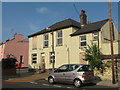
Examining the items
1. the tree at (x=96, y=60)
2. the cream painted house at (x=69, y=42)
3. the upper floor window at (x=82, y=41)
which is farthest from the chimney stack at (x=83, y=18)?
the tree at (x=96, y=60)

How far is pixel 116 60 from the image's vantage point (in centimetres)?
1485

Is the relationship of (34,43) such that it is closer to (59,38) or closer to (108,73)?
(59,38)

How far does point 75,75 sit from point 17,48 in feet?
99.0

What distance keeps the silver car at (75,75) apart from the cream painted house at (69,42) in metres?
7.21

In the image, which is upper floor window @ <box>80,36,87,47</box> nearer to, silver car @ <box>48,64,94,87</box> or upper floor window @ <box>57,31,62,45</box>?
upper floor window @ <box>57,31,62,45</box>

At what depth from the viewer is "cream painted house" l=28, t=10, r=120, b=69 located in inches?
822

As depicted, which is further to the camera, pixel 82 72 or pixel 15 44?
pixel 15 44

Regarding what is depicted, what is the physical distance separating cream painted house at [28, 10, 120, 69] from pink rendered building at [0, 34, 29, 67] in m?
12.4

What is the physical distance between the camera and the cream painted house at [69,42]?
2087 cm

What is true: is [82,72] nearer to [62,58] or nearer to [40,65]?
[62,58]

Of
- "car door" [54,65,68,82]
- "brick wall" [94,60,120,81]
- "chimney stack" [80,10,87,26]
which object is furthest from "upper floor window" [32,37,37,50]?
"car door" [54,65,68,82]

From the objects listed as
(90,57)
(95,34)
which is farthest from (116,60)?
(95,34)

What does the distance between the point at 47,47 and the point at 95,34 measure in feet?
26.8

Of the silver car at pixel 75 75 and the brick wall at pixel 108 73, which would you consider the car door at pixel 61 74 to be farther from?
the brick wall at pixel 108 73
